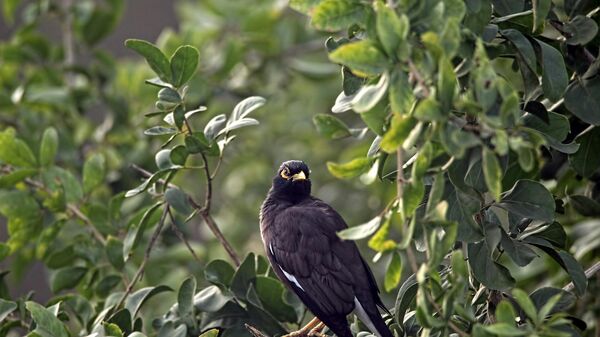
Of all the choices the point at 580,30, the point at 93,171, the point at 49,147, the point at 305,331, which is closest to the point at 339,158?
the point at 93,171

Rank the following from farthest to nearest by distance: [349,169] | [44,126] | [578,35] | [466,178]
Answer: [44,126] < [578,35] < [466,178] < [349,169]

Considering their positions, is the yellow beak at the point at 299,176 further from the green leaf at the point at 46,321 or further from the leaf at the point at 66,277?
the green leaf at the point at 46,321

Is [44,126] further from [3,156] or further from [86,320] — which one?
[86,320]

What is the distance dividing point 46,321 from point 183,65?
2.78 feet

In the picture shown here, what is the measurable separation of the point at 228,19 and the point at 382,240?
4.04m

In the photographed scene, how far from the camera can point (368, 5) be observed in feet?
7.00

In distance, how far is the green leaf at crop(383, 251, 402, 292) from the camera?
2127 millimetres

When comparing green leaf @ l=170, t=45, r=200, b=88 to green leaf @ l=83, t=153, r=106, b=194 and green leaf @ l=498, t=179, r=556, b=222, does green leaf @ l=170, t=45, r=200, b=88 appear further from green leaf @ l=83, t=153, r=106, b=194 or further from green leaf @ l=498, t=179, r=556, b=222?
green leaf @ l=83, t=153, r=106, b=194

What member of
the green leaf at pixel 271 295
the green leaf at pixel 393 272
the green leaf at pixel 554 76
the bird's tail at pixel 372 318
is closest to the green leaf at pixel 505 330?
the green leaf at pixel 393 272

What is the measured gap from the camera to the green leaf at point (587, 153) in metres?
2.98

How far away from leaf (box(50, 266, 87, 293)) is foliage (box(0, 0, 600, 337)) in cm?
1

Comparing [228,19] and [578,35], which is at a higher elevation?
[578,35]

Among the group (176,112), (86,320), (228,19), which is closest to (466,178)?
(176,112)

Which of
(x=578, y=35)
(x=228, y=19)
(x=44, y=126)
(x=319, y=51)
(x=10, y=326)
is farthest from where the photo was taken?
(x=319, y=51)
